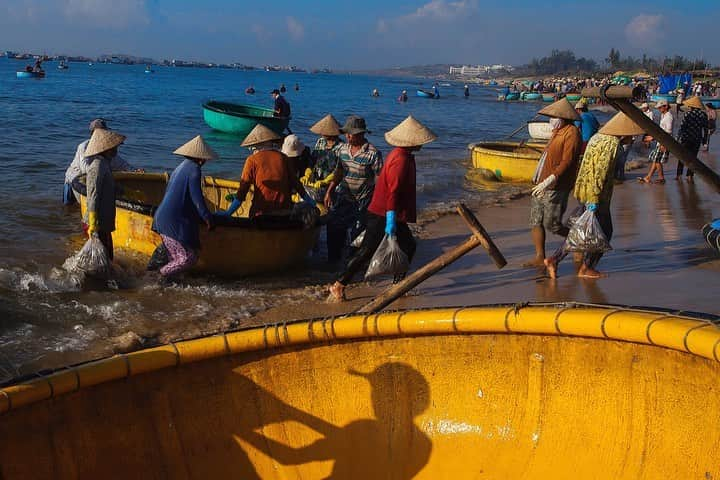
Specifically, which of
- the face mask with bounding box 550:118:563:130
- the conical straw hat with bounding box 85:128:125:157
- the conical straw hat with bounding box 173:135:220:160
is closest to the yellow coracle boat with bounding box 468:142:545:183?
the face mask with bounding box 550:118:563:130

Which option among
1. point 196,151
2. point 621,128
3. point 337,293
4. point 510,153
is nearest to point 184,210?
point 196,151

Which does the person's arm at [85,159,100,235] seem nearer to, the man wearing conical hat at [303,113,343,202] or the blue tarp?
the man wearing conical hat at [303,113,343,202]

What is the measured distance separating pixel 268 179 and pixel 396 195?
172 centimetres

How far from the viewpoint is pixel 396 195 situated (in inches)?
251

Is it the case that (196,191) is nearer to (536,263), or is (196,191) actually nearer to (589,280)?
(536,263)

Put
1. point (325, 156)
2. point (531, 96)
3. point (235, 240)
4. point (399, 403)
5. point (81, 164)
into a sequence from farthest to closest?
point (531, 96) → point (81, 164) → point (325, 156) → point (235, 240) → point (399, 403)

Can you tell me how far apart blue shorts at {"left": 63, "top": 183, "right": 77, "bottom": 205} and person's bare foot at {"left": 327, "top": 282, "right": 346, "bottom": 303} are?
19.9 feet

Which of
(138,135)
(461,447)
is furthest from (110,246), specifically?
(138,135)

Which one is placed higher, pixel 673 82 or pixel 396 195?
pixel 673 82

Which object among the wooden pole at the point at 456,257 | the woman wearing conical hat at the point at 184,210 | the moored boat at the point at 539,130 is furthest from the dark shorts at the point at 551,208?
the moored boat at the point at 539,130

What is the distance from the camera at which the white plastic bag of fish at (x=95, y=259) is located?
6.93m

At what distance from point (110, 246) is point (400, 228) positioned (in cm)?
295

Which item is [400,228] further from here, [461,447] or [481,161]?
[481,161]

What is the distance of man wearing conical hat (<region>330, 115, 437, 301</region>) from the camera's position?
20.7 feet
